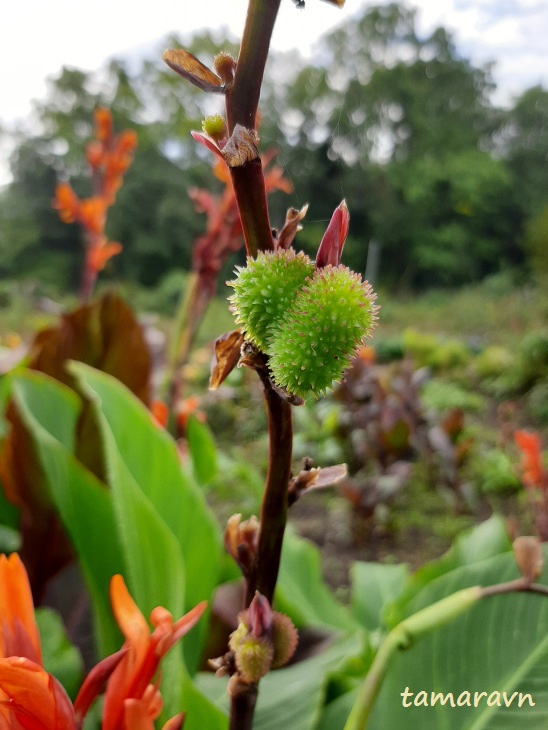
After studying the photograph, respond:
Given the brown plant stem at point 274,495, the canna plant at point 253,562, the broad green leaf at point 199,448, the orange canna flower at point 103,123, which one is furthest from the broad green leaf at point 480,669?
the orange canna flower at point 103,123

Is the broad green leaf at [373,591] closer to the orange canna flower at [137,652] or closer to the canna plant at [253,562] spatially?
the canna plant at [253,562]

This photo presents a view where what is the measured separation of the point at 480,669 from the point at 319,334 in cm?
23

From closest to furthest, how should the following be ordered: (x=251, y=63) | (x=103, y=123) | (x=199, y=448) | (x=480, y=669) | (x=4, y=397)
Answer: (x=251, y=63), (x=480, y=669), (x=4, y=397), (x=199, y=448), (x=103, y=123)

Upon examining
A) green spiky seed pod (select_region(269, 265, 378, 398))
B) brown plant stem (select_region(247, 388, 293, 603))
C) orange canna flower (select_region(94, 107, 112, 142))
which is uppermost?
orange canna flower (select_region(94, 107, 112, 142))

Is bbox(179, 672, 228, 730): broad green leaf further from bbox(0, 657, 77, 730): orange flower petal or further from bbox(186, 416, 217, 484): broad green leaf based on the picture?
bbox(186, 416, 217, 484): broad green leaf

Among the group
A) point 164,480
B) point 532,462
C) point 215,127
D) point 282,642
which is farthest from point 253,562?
point 532,462

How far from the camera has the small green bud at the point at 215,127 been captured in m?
0.15

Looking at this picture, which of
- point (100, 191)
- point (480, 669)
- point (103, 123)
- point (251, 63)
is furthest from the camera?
point (100, 191)

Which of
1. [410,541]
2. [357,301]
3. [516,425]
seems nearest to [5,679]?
[357,301]

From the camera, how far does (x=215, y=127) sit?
15 cm

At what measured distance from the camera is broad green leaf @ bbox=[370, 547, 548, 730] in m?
0.28

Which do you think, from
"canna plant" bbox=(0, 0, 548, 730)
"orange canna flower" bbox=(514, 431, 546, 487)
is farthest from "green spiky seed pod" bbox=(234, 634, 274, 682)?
"orange canna flower" bbox=(514, 431, 546, 487)

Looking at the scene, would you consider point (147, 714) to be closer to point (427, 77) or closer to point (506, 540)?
point (506, 540)

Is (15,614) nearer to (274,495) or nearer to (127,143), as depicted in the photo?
(274,495)
